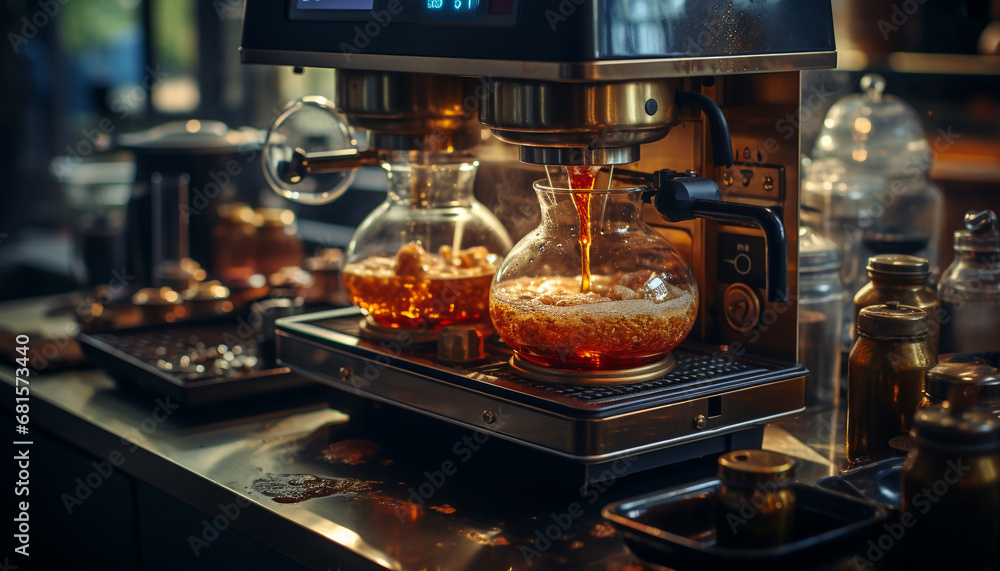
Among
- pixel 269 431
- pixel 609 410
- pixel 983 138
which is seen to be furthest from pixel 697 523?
pixel 983 138

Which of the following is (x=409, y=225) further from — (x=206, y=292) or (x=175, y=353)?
(x=206, y=292)

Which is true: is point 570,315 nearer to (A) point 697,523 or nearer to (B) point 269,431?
(A) point 697,523

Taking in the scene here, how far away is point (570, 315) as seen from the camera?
3.24 ft

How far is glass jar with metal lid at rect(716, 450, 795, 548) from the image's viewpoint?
30.2 inches

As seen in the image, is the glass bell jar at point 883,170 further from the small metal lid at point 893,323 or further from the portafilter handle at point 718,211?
the portafilter handle at point 718,211

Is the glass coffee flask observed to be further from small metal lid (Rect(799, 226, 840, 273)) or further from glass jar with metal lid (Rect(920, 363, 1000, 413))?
glass jar with metal lid (Rect(920, 363, 1000, 413))

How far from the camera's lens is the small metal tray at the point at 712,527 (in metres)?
0.75

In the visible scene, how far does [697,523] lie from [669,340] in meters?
0.21

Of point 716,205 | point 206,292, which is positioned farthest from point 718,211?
point 206,292

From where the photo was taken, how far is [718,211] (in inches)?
36.8

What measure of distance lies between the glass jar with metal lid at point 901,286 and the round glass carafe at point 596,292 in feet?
0.68

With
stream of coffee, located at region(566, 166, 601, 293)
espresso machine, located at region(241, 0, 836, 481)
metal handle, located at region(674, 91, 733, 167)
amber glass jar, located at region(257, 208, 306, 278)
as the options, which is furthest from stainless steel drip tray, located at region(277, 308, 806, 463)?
amber glass jar, located at region(257, 208, 306, 278)

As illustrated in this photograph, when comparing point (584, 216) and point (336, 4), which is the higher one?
point (336, 4)

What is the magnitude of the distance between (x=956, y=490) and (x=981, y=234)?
0.49 meters
